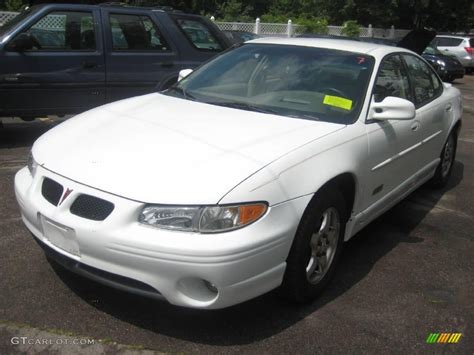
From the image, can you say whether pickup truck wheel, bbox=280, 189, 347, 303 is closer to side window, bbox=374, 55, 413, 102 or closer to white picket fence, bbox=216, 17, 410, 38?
side window, bbox=374, 55, 413, 102

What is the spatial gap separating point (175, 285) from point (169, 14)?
543 centimetres

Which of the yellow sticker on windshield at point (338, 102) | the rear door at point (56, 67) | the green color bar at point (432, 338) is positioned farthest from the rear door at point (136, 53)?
the green color bar at point (432, 338)

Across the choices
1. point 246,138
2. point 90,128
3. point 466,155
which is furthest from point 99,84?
point 466,155

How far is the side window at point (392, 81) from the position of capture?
3.88 m

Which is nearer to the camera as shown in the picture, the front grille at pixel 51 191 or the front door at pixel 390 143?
the front grille at pixel 51 191

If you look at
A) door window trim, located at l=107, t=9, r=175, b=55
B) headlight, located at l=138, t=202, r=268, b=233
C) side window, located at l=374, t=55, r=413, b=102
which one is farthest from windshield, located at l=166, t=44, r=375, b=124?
door window trim, located at l=107, t=9, r=175, b=55

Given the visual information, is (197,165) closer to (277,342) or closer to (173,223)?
(173,223)

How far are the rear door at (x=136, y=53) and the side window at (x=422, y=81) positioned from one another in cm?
330

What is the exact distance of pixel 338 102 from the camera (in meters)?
3.60

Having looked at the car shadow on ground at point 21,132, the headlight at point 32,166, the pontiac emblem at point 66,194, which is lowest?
the car shadow on ground at point 21,132

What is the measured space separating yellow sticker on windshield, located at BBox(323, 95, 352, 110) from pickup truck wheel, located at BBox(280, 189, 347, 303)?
0.69m

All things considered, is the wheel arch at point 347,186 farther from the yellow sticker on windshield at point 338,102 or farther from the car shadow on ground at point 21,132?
the car shadow on ground at point 21,132

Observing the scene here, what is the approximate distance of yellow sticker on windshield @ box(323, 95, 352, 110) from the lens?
357cm

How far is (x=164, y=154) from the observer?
2852 millimetres
